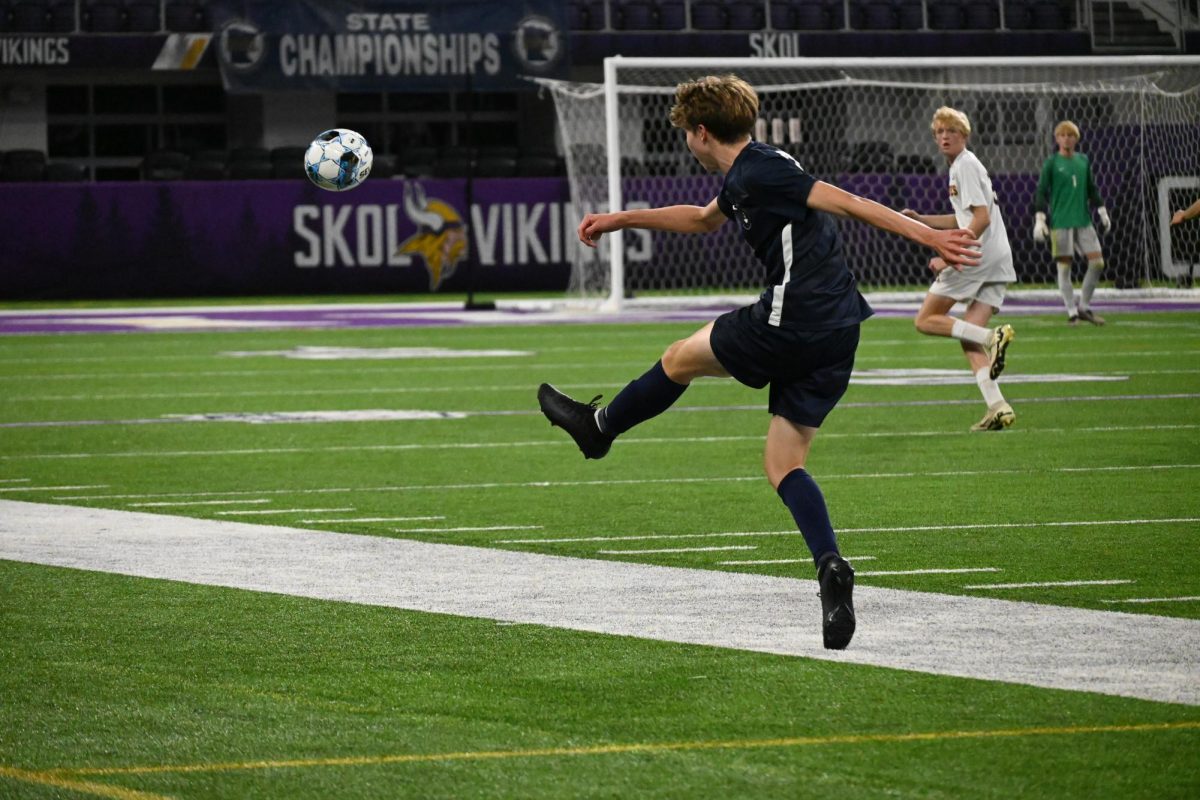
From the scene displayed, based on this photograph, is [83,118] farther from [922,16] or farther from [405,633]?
[405,633]

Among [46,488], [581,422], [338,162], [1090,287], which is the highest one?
[338,162]

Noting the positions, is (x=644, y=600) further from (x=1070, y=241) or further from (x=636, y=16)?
(x=636, y=16)

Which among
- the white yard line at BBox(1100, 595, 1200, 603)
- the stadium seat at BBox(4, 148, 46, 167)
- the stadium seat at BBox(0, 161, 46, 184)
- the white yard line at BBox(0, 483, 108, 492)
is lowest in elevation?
the white yard line at BBox(1100, 595, 1200, 603)

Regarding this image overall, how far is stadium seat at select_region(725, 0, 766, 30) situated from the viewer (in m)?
38.8

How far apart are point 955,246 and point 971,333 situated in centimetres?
704

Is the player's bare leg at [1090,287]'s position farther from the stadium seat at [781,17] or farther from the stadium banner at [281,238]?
the stadium seat at [781,17]

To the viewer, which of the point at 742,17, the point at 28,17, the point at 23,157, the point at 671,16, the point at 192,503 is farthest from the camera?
the point at 742,17

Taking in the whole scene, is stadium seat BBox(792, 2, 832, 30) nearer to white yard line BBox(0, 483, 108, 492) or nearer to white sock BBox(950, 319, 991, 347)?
white sock BBox(950, 319, 991, 347)

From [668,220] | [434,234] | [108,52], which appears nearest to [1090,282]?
[434,234]

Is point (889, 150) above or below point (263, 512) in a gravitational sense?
above

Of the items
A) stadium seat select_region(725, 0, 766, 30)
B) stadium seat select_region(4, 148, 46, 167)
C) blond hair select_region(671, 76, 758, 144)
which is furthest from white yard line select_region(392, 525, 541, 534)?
stadium seat select_region(725, 0, 766, 30)

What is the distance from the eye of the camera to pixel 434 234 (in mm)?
33750

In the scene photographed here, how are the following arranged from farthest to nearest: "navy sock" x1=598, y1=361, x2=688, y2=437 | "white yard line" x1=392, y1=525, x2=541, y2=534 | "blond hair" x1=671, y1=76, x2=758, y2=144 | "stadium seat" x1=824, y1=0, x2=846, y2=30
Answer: "stadium seat" x1=824, y1=0, x2=846, y2=30 < "white yard line" x1=392, y1=525, x2=541, y2=534 < "navy sock" x1=598, y1=361, x2=688, y2=437 < "blond hair" x1=671, y1=76, x2=758, y2=144

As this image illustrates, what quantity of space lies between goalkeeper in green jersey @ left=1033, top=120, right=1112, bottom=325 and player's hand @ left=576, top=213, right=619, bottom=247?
615 inches
